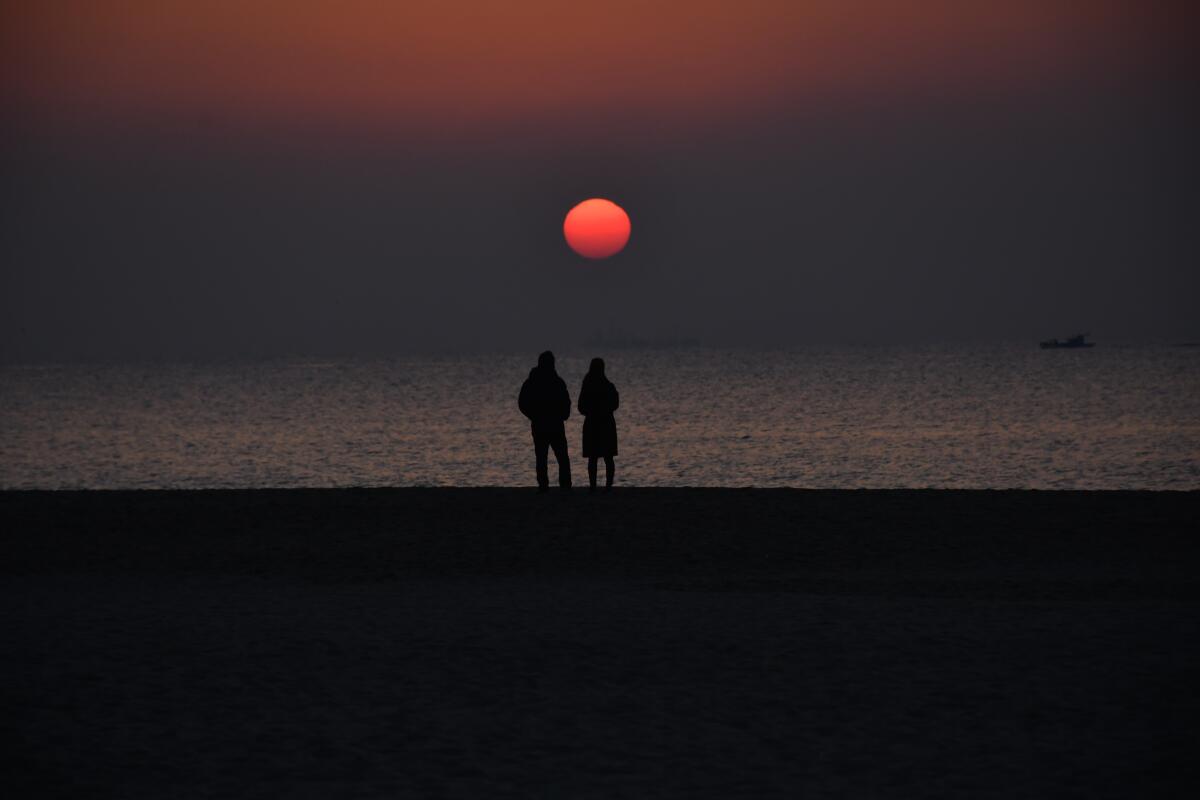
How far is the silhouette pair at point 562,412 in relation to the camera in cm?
1923

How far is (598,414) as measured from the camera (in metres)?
19.7

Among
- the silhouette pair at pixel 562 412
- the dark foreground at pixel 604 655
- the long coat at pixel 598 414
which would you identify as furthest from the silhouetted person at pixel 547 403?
the dark foreground at pixel 604 655

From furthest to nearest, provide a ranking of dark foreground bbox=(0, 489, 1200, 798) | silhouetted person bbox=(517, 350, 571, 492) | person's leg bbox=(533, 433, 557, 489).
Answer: person's leg bbox=(533, 433, 557, 489)
silhouetted person bbox=(517, 350, 571, 492)
dark foreground bbox=(0, 489, 1200, 798)

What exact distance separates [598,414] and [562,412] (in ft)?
2.16

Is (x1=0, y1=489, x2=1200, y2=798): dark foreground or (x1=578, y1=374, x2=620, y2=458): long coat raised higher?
(x1=578, y1=374, x2=620, y2=458): long coat

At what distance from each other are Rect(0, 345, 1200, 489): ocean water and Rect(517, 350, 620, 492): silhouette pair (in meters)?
15.8

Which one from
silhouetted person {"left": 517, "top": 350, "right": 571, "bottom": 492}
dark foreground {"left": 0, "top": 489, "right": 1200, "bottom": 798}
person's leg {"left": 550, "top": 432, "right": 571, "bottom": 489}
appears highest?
silhouetted person {"left": 517, "top": 350, "right": 571, "bottom": 492}

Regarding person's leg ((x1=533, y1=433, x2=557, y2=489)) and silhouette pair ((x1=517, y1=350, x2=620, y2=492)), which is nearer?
silhouette pair ((x1=517, y1=350, x2=620, y2=492))

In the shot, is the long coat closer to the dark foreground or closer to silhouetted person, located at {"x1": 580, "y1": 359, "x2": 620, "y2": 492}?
silhouetted person, located at {"x1": 580, "y1": 359, "x2": 620, "y2": 492}

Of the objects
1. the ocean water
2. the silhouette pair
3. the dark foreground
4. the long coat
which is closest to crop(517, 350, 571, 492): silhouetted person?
the silhouette pair

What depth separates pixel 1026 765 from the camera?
22.7 ft

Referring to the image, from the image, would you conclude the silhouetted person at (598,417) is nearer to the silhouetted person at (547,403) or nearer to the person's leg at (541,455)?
the silhouetted person at (547,403)

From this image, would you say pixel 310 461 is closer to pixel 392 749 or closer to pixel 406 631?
pixel 406 631

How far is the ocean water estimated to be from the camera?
42406 millimetres
